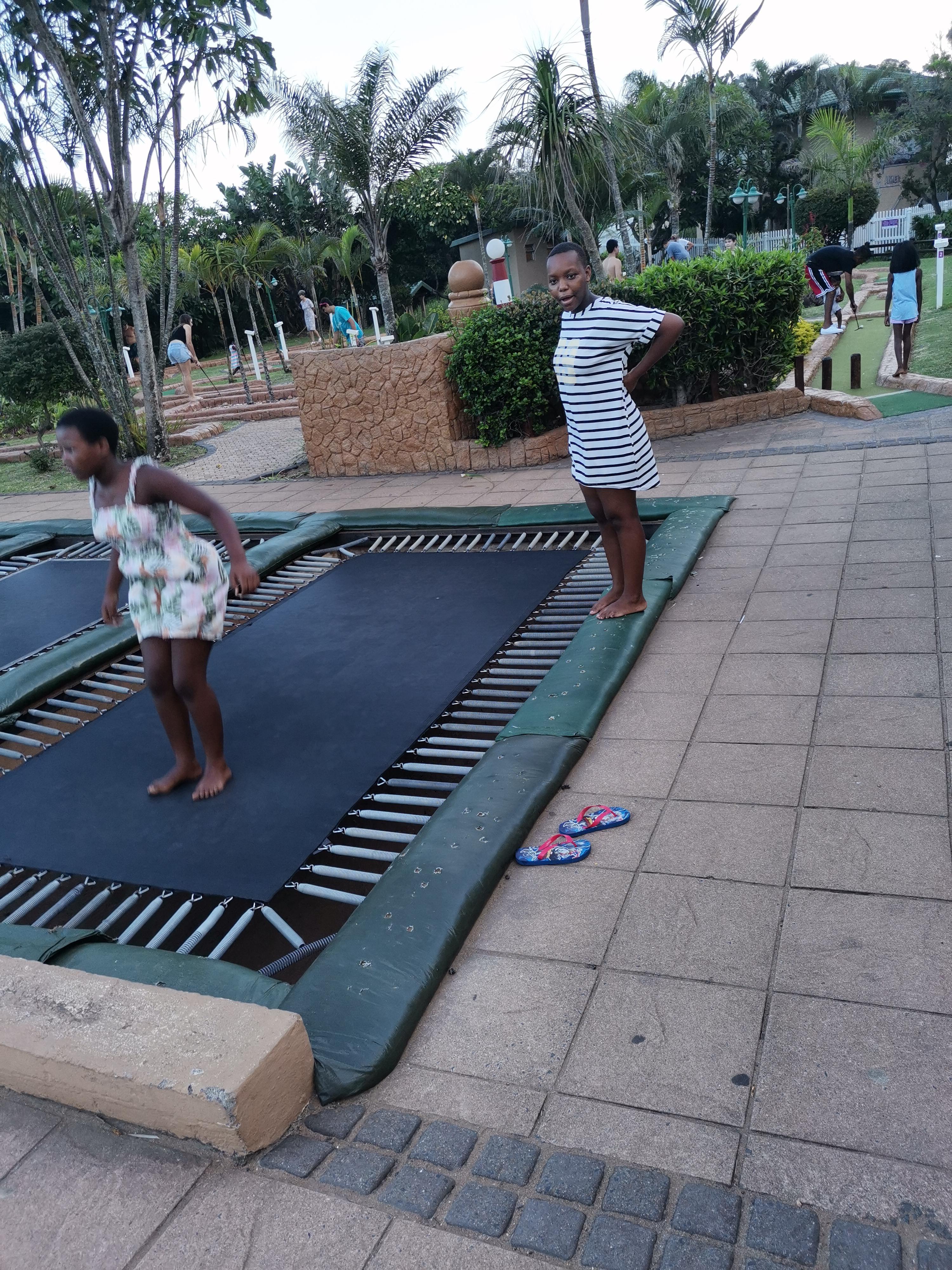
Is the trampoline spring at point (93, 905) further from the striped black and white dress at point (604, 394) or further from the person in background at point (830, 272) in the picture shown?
the person in background at point (830, 272)

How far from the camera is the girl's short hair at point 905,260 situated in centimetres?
796

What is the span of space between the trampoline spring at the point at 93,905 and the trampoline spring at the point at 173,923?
0.22 meters

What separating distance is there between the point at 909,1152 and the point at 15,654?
4.44 m

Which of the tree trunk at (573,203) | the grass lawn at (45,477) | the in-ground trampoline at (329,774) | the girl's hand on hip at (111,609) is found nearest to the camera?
the in-ground trampoline at (329,774)

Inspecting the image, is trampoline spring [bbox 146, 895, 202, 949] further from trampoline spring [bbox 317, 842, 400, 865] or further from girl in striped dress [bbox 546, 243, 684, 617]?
girl in striped dress [bbox 546, 243, 684, 617]

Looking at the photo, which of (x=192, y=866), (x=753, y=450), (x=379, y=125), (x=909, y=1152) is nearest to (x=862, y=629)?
(x=909, y=1152)

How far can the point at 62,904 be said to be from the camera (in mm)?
2594

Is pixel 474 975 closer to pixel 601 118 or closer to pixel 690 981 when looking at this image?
pixel 690 981

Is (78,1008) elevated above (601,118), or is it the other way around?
(601,118)

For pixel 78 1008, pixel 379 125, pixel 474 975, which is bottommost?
pixel 474 975

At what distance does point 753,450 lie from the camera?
21.8 feet

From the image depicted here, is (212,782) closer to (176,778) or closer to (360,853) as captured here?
(176,778)

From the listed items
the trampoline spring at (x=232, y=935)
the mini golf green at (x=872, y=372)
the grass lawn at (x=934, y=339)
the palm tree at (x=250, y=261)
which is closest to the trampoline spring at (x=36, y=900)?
the trampoline spring at (x=232, y=935)

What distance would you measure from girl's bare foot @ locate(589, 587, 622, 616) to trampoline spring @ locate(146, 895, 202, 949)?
203 centimetres
